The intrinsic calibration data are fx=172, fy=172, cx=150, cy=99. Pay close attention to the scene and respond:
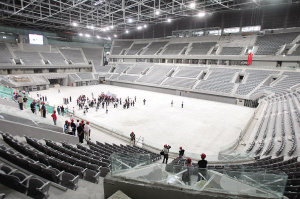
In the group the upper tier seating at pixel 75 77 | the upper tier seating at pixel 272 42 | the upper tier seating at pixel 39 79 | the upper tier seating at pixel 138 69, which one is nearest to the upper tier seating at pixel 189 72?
the upper tier seating at pixel 138 69

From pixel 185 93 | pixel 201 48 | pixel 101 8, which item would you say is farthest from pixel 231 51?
pixel 101 8

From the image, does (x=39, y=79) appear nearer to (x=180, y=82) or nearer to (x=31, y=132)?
(x=180, y=82)

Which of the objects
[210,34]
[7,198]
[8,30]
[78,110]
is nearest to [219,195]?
[7,198]

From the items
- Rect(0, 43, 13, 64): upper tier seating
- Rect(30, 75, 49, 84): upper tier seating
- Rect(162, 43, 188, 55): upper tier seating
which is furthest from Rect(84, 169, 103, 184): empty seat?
Rect(0, 43, 13, 64): upper tier seating

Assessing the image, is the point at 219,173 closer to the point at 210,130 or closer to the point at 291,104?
the point at 210,130

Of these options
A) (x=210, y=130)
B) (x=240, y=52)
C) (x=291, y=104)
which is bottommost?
(x=210, y=130)

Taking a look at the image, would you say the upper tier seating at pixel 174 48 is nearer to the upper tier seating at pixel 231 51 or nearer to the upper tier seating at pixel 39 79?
the upper tier seating at pixel 231 51

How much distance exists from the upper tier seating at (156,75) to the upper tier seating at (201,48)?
270 inches

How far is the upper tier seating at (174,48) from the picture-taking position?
4552cm

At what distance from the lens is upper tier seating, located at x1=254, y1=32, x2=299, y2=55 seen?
32562 millimetres

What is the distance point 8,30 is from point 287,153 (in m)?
57.9

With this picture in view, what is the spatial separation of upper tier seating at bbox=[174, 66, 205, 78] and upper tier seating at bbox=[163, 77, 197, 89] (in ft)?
5.63

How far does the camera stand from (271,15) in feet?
116

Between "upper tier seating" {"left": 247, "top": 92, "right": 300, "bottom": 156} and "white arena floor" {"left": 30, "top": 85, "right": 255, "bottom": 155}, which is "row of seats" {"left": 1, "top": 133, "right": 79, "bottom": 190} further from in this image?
"upper tier seating" {"left": 247, "top": 92, "right": 300, "bottom": 156}
